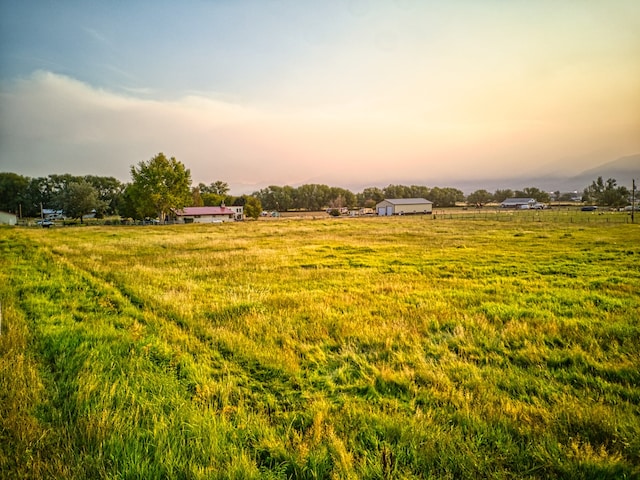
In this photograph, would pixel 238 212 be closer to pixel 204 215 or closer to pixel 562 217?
pixel 204 215

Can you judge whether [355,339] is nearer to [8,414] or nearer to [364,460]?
[364,460]

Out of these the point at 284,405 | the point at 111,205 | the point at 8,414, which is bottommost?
the point at 284,405

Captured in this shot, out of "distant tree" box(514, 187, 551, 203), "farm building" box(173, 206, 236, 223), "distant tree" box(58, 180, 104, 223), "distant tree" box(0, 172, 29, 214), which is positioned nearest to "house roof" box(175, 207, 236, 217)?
"farm building" box(173, 206, 236, 223)

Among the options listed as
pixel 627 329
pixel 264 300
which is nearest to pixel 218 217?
pixel 264 300

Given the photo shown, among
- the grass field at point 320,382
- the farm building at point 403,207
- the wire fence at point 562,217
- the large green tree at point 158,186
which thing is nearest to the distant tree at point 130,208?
the large green tree at point 158,186

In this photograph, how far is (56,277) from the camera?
551 inches

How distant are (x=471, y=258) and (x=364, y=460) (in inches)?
743

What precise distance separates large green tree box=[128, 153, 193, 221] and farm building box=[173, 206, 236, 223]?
9.68 m

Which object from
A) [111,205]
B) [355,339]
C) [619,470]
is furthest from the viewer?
[111,205]

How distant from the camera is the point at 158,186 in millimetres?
88188

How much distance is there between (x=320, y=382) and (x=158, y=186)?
96.0m

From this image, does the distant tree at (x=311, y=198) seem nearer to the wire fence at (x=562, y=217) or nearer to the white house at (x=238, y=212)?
the white house at (x=238, y=212)

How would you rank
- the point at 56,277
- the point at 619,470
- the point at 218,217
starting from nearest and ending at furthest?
the point at 619,470
the point at 56,277
the point at 218,217

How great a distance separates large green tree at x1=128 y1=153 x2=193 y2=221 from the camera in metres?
87.9
